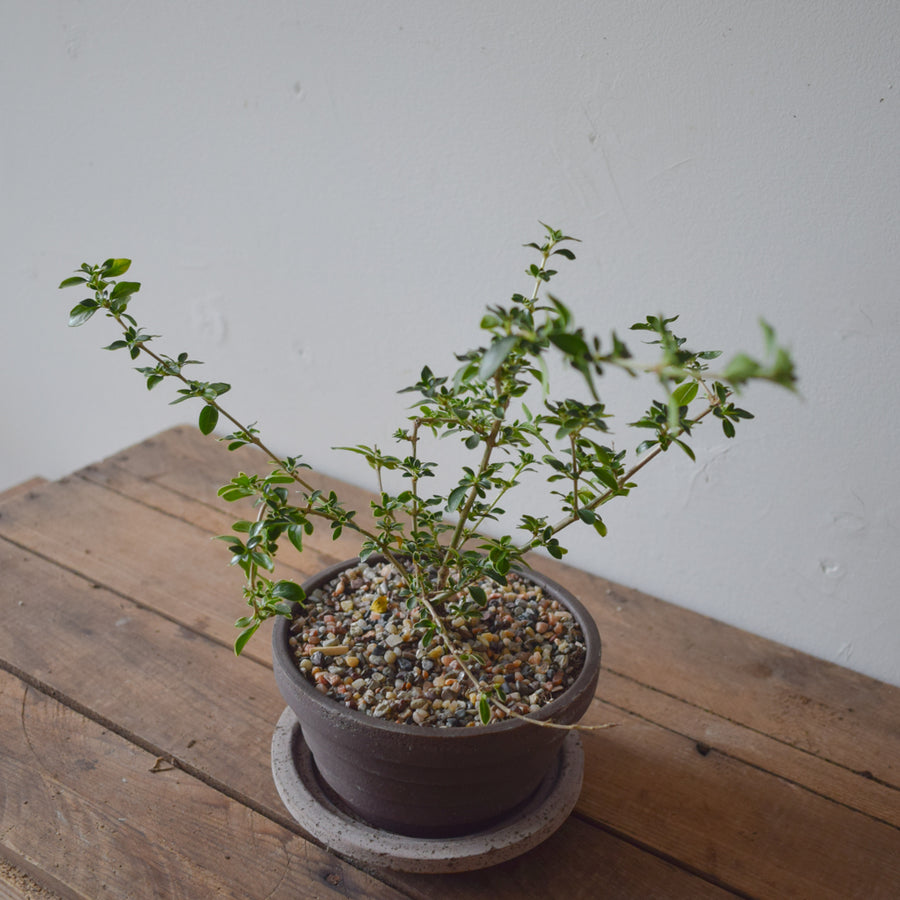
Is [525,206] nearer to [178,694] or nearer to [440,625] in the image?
[440,625]

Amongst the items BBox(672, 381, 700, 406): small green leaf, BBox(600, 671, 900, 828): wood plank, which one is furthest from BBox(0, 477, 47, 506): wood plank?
BBox(672, 381, 700, 406): small green leaf

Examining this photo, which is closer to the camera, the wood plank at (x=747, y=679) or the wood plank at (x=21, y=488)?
the wood plank at (x=747, y=679)

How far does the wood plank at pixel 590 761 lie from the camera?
3.36 ft

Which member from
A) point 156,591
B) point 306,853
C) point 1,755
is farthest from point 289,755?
point 156,591

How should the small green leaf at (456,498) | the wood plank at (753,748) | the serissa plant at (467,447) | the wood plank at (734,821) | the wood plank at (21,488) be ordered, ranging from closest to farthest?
1. the serissa plant at (467,447)
2. the small green leaf at (456,498)
3. the wood plank at (734,821)
4. the wood plank at (753,748)
5. the wood plank at (21,488)

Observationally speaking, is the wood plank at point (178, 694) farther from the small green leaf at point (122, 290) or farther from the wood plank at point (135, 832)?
the small green leaf at point (122, 290)

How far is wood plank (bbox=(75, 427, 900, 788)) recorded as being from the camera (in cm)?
123

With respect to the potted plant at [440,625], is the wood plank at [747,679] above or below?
below

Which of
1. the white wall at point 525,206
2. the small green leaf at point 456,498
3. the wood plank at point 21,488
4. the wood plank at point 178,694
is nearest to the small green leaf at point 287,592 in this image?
the small green leaf at point 456,498

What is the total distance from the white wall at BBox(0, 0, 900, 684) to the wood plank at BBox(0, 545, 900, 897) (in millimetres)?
400

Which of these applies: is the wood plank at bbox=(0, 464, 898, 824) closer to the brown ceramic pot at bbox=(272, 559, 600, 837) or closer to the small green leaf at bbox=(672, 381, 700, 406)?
the brown ceramic pot at bbox=(272, 559, 600, 837)

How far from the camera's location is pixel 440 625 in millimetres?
898

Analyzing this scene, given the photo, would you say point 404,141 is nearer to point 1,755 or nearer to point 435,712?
point 435,712

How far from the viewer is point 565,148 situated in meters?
1.36
